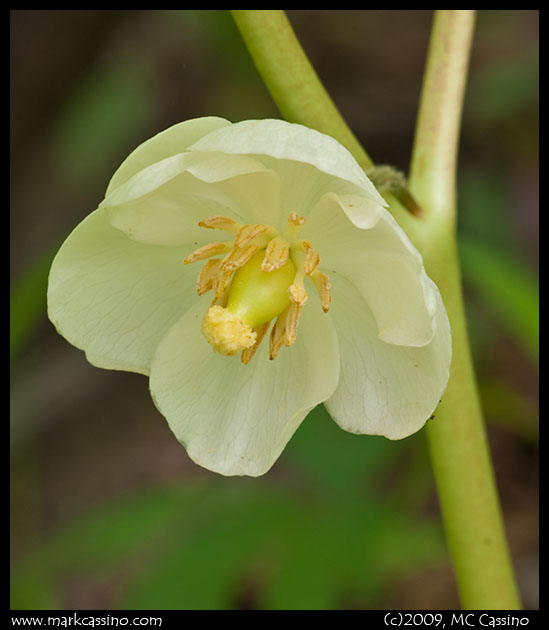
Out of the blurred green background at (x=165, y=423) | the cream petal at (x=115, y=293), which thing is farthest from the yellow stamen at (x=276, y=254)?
the blurred green background at (x=165, y=423)

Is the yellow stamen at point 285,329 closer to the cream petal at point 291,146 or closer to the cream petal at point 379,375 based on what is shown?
the cream petal at point 379,375

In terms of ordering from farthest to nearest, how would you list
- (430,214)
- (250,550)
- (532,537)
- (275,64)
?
(532,537)
(250,550)
(430,214)
(275,64)

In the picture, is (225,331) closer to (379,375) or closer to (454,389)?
(379,375)

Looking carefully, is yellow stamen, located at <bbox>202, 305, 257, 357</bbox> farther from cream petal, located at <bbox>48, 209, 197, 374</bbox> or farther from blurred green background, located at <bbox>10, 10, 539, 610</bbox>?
blurred green background, located at <bbox>10, 10, 539, 610</bbox>

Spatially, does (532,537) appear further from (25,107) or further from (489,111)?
(25,107)

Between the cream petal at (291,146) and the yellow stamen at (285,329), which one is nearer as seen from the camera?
the cream petal at (291,146)

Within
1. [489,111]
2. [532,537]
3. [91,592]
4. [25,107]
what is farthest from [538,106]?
[91,592]

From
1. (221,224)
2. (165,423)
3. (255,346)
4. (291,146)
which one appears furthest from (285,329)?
(165,423)

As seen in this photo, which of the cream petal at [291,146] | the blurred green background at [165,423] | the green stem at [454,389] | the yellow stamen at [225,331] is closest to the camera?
the cream petal at [291,146]
